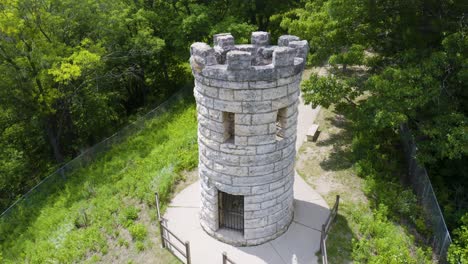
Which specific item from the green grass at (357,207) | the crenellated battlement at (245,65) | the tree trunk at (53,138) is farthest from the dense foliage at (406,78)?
the tree trunk at (53,138)

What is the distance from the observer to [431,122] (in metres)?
13.3

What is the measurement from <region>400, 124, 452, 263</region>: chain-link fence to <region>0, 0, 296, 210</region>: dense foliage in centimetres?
1070

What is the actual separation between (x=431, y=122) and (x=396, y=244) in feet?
15.2

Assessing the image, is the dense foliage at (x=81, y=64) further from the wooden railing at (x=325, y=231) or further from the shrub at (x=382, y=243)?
the shrub at (x=382, y=243)

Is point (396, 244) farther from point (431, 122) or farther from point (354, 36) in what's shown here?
point (354, 36)

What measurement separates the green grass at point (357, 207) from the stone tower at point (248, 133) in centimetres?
202

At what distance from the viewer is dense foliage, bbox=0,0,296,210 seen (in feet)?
54.5

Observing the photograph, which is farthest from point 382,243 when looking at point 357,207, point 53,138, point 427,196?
point 53,138

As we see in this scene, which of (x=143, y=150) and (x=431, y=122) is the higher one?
(x=431, y=122)

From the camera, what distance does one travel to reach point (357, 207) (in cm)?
1319

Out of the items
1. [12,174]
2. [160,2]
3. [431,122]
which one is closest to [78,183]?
[12,174]

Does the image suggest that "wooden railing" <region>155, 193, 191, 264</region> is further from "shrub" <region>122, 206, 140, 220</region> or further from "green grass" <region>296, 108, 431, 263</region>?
"green grass" <region>296, 108, 431, 263</region>

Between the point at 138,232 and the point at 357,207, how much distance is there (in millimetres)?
7462

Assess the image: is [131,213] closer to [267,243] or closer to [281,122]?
[267,243]
